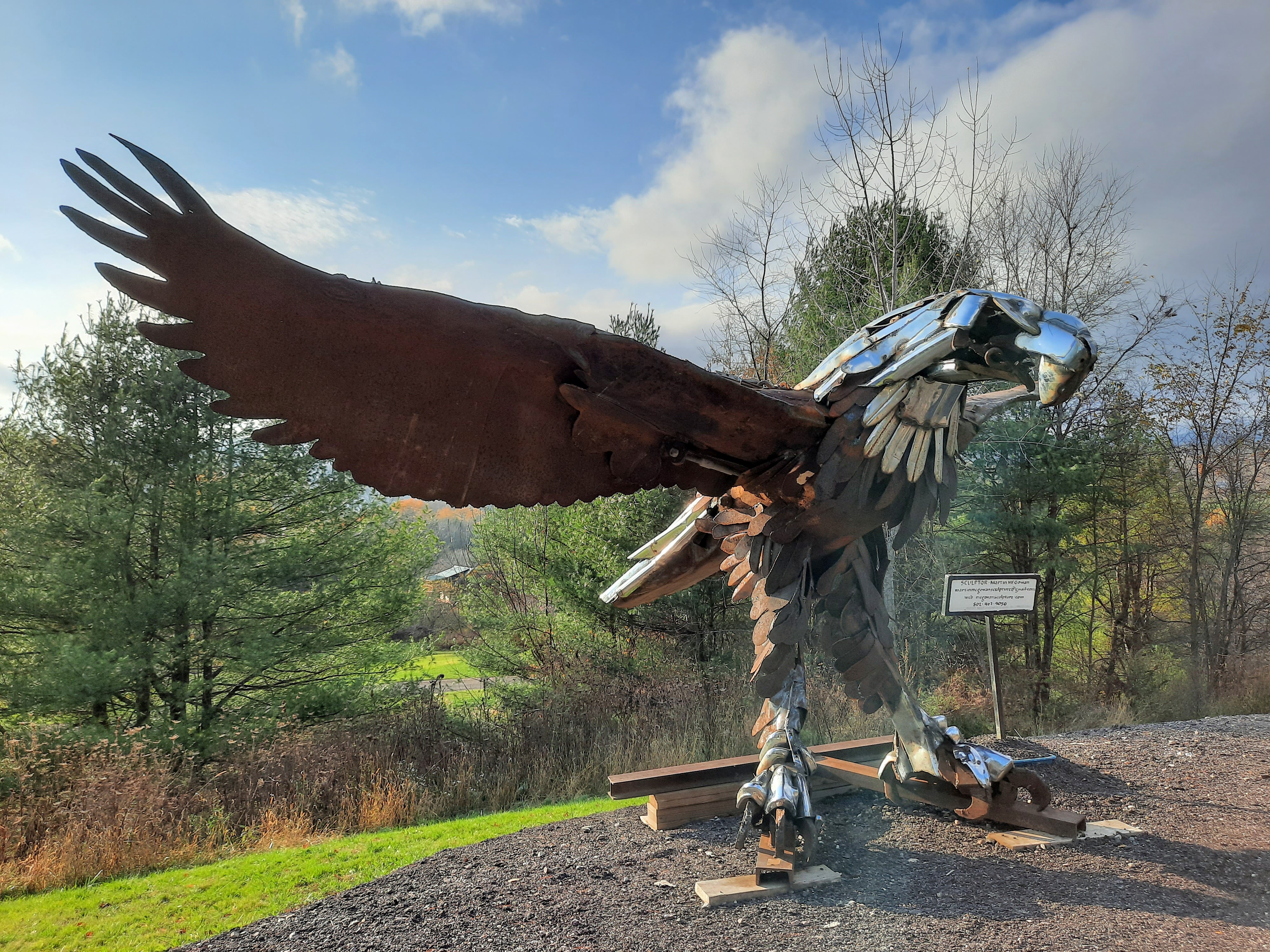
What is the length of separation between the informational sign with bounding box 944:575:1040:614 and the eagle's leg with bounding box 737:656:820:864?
2.48 metres

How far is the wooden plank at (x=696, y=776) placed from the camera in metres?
3.78

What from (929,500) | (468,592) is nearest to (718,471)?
(929,500)

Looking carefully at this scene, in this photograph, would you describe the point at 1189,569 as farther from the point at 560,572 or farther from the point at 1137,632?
the point at 560,572

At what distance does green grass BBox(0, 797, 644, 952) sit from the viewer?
9.32 ft

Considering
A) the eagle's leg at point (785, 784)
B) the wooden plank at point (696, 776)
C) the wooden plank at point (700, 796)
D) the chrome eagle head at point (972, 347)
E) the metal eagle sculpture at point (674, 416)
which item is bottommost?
the wooden plank at point (700, 796)

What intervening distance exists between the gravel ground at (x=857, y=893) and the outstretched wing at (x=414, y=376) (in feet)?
6.12

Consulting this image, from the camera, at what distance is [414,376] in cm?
186

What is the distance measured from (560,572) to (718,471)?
7607mm

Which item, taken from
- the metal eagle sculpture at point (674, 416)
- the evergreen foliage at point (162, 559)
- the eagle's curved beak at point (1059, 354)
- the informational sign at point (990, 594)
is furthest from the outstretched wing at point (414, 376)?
the evergreen foliage at point (162, 559)

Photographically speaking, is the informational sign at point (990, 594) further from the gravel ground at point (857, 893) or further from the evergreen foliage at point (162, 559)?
the evergreen foliage at point (162, 559)

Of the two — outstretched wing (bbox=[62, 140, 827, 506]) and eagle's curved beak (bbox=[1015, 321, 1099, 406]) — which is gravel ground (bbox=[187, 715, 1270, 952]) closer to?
outstretched wing (bbox=[62, 140, 827, 506])

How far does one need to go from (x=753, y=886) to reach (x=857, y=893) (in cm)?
45

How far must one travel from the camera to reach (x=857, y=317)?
9578 mm

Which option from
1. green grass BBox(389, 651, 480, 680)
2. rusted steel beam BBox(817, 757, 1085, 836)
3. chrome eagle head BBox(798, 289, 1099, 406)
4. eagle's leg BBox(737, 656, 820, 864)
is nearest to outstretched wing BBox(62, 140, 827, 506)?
chrome eagle head BBox(798, 289, 1099, 406)
